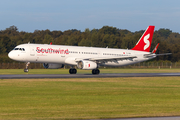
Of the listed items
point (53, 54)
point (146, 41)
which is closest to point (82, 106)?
point (53, 54)

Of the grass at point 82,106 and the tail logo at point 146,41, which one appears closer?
the grass at point 82,106

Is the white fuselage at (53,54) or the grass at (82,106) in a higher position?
the white fuselage at (53,54)

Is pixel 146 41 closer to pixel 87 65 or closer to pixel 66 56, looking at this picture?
pixel 87 65

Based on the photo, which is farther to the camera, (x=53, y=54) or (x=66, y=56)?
(x=66, y=56)

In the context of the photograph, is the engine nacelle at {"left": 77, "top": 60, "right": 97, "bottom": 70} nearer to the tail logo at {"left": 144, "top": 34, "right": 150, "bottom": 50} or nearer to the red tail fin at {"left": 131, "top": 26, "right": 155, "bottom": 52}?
the red tail fin at {"left": 131, "top": 26, "right": 155, "bottom": 52}

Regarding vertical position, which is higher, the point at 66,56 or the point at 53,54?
the point at 53,54

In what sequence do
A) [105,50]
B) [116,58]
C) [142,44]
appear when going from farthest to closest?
[142,44] < [105,50] < [116,58]

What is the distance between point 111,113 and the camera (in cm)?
1555

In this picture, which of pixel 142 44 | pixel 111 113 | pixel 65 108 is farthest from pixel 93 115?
pixel 142 44

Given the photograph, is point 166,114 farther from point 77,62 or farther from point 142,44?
point 142,44

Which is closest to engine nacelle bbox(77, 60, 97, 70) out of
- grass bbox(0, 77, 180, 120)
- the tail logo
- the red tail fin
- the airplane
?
the airplane

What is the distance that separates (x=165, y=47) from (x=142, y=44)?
222ft

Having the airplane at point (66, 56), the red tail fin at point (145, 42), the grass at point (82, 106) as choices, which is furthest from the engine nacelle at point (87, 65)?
the grass at point (82, 106)

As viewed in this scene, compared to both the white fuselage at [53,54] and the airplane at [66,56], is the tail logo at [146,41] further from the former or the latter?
the white fuselage at [53,54]
